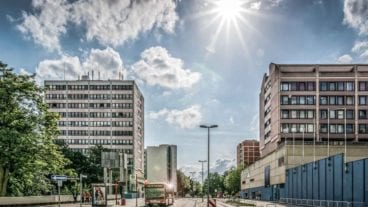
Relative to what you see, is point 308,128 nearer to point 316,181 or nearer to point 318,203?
point 316,181

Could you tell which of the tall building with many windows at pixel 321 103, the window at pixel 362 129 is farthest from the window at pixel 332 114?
the window at pixel 362 129

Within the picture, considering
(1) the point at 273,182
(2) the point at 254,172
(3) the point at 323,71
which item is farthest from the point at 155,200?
(2) the point at 254,172

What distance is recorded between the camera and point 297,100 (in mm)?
110062

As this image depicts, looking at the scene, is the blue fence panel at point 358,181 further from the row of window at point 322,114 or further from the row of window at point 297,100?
the row of window at point 297,100

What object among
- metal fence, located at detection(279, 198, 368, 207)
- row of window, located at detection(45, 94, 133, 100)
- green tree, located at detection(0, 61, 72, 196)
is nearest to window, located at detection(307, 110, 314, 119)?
metal fence, located at detection(279, 198, 368, 207)

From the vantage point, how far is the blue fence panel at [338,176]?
2162 inches

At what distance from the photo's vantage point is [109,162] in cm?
5419

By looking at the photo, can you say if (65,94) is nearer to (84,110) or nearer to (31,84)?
(84,110)

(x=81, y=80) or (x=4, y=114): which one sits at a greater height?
(x=81, y=80)

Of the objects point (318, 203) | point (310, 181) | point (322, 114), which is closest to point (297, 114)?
point (322, 114)

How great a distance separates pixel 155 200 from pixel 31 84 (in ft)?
64.7

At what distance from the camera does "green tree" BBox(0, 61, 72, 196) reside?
168ft

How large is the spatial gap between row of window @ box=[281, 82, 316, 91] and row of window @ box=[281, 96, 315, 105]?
5.79 feet

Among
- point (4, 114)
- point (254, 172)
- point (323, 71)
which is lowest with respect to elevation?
point (254, 172)
